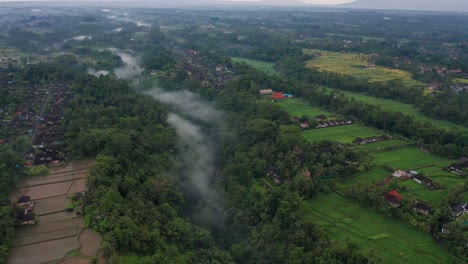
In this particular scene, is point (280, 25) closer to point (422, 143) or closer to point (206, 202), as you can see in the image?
point (422, 143)

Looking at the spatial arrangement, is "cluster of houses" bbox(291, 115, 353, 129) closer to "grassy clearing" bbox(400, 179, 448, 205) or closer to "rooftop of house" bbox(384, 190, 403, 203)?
"grassy clearing" bbox(400, 179, 448, 205)

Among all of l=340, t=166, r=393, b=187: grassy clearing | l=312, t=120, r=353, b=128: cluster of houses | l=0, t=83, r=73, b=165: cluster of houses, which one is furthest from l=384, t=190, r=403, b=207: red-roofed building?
l=0, t=83, r=73, b=165: cluster of houses

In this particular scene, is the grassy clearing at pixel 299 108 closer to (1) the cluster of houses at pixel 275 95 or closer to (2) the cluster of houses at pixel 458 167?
(1) the cluster of houses at pixel 275 95

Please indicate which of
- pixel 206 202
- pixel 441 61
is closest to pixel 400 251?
pixel 206 202

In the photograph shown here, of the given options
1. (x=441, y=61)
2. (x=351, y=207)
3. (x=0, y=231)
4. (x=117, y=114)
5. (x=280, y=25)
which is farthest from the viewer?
(x=280, y=25)

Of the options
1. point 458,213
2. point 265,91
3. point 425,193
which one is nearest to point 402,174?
point 425,193

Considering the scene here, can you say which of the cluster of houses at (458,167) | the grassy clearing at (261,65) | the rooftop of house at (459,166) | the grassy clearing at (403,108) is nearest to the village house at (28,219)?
the cluster of houses at (458,167)
